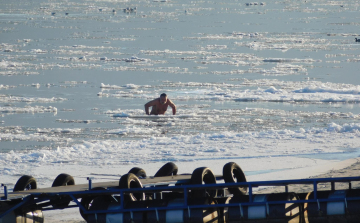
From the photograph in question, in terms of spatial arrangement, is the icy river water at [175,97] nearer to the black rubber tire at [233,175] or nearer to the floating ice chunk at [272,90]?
the floating ice chunk at [272,90]

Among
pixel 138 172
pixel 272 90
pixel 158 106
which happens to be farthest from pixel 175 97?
pixel 138 172

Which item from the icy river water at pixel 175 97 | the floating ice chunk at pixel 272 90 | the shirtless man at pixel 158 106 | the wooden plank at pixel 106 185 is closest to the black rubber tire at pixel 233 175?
the wooden plank at pixel 106 185

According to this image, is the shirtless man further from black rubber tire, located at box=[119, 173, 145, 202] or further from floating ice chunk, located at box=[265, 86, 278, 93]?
black rubber tire, located at box=[119, 173, 145, 202]

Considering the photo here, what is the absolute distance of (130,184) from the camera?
29.5 feet

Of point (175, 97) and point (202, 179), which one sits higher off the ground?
point (175, 97)

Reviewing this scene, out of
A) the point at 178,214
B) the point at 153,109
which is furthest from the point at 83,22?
the point at 178,214

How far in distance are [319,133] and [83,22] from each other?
42531 millimetres

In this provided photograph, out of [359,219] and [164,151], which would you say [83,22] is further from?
[359,219]

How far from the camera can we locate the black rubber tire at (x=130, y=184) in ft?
28.8

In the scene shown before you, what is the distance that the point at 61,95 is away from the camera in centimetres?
2400

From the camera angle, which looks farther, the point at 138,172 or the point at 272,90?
the point at 272,90

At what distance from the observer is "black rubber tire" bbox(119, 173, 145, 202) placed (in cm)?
877

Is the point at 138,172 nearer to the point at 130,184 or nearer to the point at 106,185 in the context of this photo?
the point at 106,185

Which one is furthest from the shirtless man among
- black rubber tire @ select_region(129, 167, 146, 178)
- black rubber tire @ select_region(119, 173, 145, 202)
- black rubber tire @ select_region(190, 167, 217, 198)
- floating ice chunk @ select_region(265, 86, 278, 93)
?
black rubber tire @ select_region(119, 173, 145, 202)
